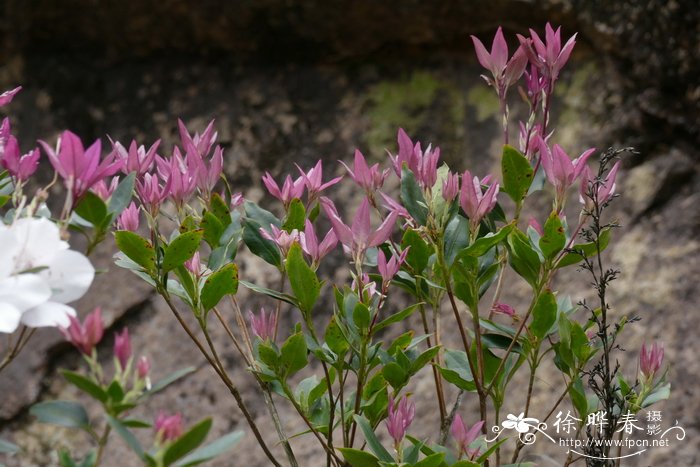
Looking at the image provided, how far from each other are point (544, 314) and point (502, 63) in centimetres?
25

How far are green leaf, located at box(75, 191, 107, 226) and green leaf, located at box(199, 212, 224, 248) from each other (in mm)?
200

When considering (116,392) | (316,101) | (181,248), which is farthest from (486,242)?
(316,101)

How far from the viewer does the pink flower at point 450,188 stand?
0.75 meters

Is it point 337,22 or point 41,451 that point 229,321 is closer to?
point 41,451

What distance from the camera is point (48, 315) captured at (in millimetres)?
507

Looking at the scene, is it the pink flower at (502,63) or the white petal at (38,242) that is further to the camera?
the pink flower at (502,63)

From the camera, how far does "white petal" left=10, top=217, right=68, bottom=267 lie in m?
0.52

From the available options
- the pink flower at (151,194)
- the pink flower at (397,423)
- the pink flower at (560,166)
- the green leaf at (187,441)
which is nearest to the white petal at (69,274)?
the green leaf at (187,441)

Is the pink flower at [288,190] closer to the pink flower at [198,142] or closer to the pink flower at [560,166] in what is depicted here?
the pink flower at [198,142]

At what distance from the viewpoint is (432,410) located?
1.85 m

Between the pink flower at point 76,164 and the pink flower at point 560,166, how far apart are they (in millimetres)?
409

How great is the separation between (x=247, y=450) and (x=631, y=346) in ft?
2.79

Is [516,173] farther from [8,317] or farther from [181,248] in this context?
[8,317]

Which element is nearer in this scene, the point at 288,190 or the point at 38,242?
the point at 38,242
